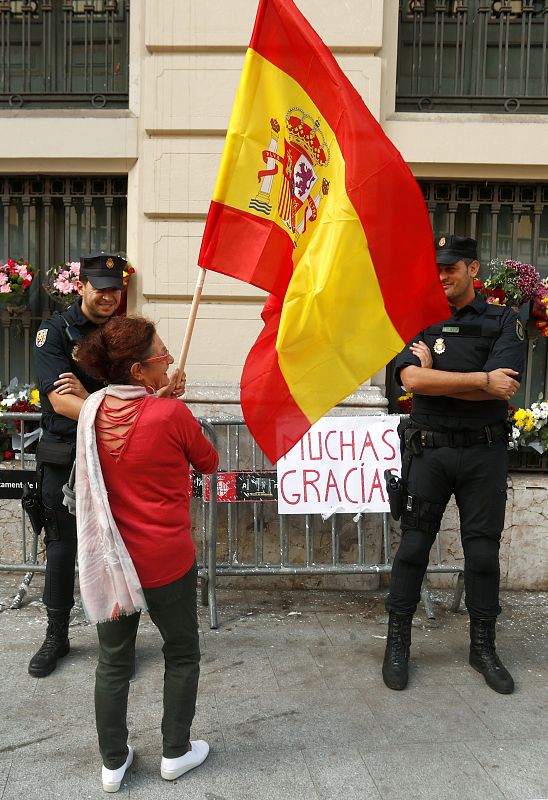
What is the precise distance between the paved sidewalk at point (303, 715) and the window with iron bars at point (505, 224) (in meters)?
1.98

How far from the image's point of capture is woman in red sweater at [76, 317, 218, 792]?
9.52 ft

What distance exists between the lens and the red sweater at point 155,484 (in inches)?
114

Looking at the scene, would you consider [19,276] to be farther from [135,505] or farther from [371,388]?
[135,505]

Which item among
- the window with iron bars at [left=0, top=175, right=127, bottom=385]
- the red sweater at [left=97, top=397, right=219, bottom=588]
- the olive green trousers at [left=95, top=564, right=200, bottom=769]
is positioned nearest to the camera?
the red sweater at [left=97, top=397, right=219, bottom=588]

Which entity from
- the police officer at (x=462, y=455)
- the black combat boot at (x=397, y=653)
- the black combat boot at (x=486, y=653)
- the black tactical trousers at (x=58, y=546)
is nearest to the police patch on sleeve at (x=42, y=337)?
the black tactical trousers at (x=58, y=546)

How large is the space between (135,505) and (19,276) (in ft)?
11.8

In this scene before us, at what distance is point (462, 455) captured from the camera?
4164 mm

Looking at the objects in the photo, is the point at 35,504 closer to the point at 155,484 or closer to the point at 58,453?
the point at 58,453

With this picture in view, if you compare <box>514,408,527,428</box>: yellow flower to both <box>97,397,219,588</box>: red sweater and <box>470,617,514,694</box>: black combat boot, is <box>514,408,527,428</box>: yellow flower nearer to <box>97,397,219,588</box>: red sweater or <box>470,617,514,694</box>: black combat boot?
<box>470,617,514,694</box>: black combat boot

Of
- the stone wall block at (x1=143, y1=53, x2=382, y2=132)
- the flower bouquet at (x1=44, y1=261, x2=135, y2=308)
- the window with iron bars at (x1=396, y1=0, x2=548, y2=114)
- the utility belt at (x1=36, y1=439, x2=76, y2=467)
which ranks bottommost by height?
the utility belt at (x1=36, y1=439, x2=76, y2=467)

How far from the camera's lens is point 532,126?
5.74 m

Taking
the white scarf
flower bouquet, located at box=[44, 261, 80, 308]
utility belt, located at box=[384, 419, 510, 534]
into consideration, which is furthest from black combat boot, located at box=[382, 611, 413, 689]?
flower bouquet, located at box=[44, 261, 80, 308]

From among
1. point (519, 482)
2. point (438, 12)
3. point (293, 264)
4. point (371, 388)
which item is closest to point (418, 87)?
point (438, 12)

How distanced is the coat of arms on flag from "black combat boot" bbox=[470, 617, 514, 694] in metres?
2.39
